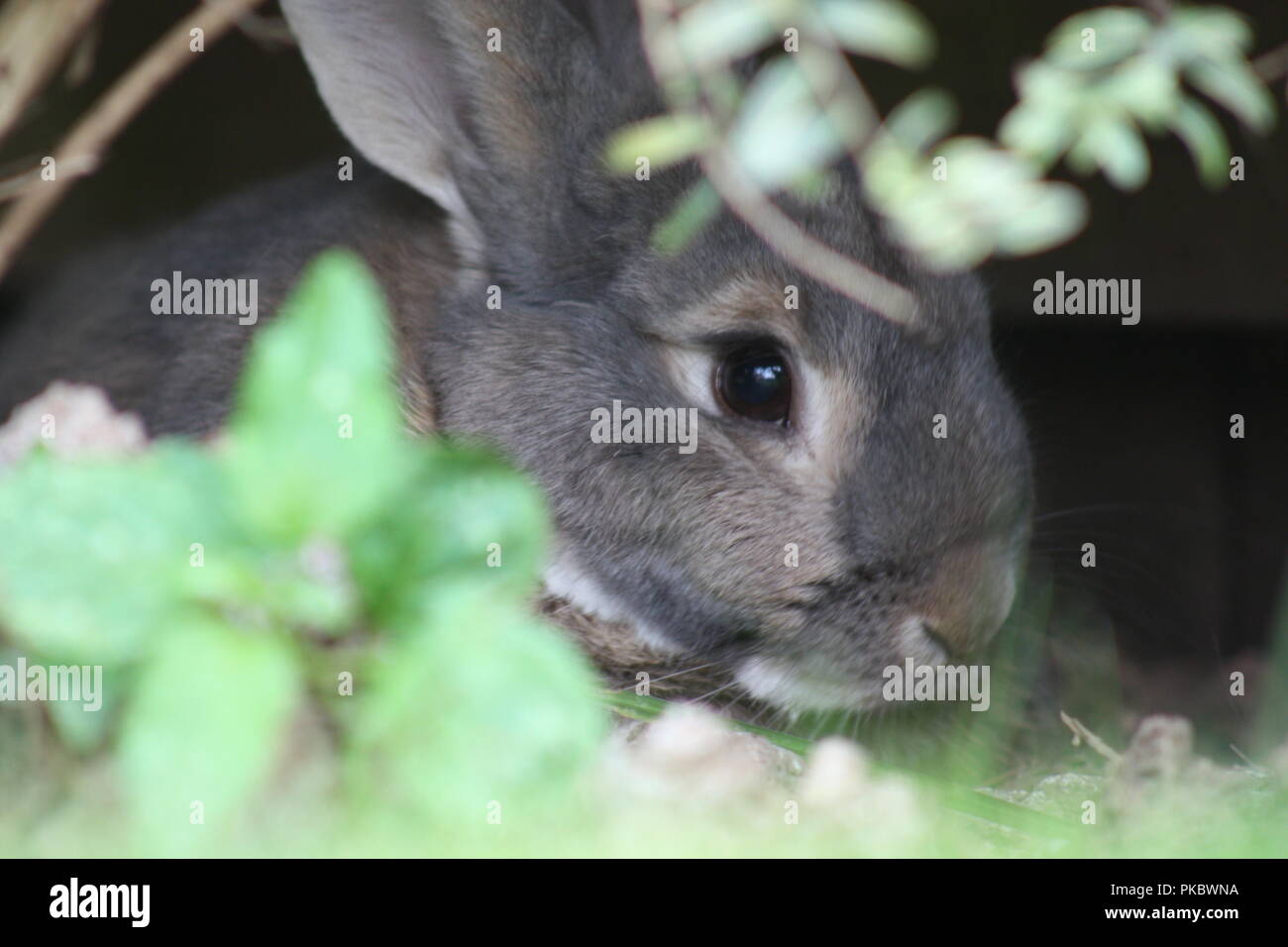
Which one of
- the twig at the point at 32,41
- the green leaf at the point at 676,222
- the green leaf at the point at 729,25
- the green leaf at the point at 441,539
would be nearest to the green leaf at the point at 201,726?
the green leaf at the point at 441,539

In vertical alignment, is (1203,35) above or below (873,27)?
above

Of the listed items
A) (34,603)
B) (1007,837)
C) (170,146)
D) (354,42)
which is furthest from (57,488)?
Answer: (170,146)

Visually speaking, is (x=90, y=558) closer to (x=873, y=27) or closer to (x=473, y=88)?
(x=873, y=27)

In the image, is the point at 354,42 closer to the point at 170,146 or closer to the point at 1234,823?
the point at 1234,823

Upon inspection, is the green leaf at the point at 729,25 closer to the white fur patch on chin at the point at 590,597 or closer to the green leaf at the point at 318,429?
the green leaf at the point at 318,429

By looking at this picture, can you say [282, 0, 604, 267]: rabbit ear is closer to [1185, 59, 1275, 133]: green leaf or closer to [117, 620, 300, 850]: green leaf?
[1185, 59, 1275, 133]: green leaf

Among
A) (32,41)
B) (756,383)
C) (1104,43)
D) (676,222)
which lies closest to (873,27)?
(1104,43)

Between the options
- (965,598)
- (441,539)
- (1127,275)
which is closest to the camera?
(441,539)
